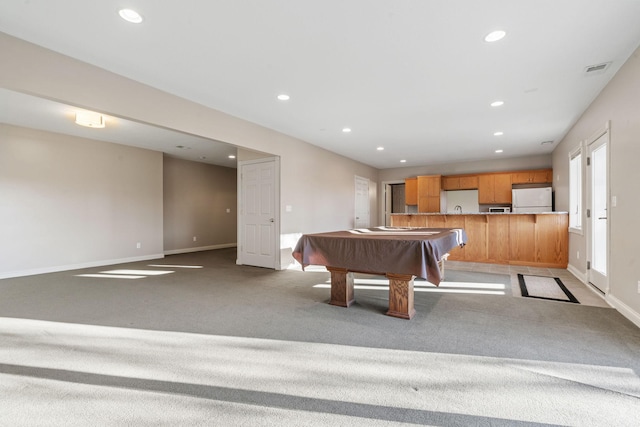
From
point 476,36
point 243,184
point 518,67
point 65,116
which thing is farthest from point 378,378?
point 65,116

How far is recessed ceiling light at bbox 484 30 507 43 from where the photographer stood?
2.45 metres

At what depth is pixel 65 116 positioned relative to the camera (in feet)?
15.0

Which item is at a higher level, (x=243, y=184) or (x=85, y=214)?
(x=243, y=184)

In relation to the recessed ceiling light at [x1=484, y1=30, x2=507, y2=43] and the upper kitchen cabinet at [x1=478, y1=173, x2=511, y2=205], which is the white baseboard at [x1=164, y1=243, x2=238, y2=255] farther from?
the recessed ceiling light at [x1=484, y1=30, x2=507, y2=43]

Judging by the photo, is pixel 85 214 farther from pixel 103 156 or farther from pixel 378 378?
pixel 378 378

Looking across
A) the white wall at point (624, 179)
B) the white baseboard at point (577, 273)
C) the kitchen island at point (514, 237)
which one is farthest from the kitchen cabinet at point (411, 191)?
the white wall at point (624, 179)

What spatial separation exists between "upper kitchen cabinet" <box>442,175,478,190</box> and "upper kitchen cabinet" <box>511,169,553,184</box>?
3.00 feet

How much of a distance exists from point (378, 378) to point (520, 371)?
0.95 metres

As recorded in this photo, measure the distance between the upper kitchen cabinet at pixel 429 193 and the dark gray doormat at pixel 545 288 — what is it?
12.9ft

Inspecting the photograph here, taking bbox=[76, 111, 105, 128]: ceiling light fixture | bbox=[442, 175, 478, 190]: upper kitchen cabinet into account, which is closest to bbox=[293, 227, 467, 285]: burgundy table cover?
bbox=[76, 111, 105, 128]: ceiling light fixture

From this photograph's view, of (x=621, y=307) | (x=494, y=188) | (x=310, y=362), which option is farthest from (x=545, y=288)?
(x=494, y=188)

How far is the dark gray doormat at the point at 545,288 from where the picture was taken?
357 centimetres

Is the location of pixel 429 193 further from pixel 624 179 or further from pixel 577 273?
pixel 624 179

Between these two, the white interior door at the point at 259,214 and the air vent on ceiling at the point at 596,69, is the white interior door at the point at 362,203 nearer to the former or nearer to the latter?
the white interior door at the point at 259,214
